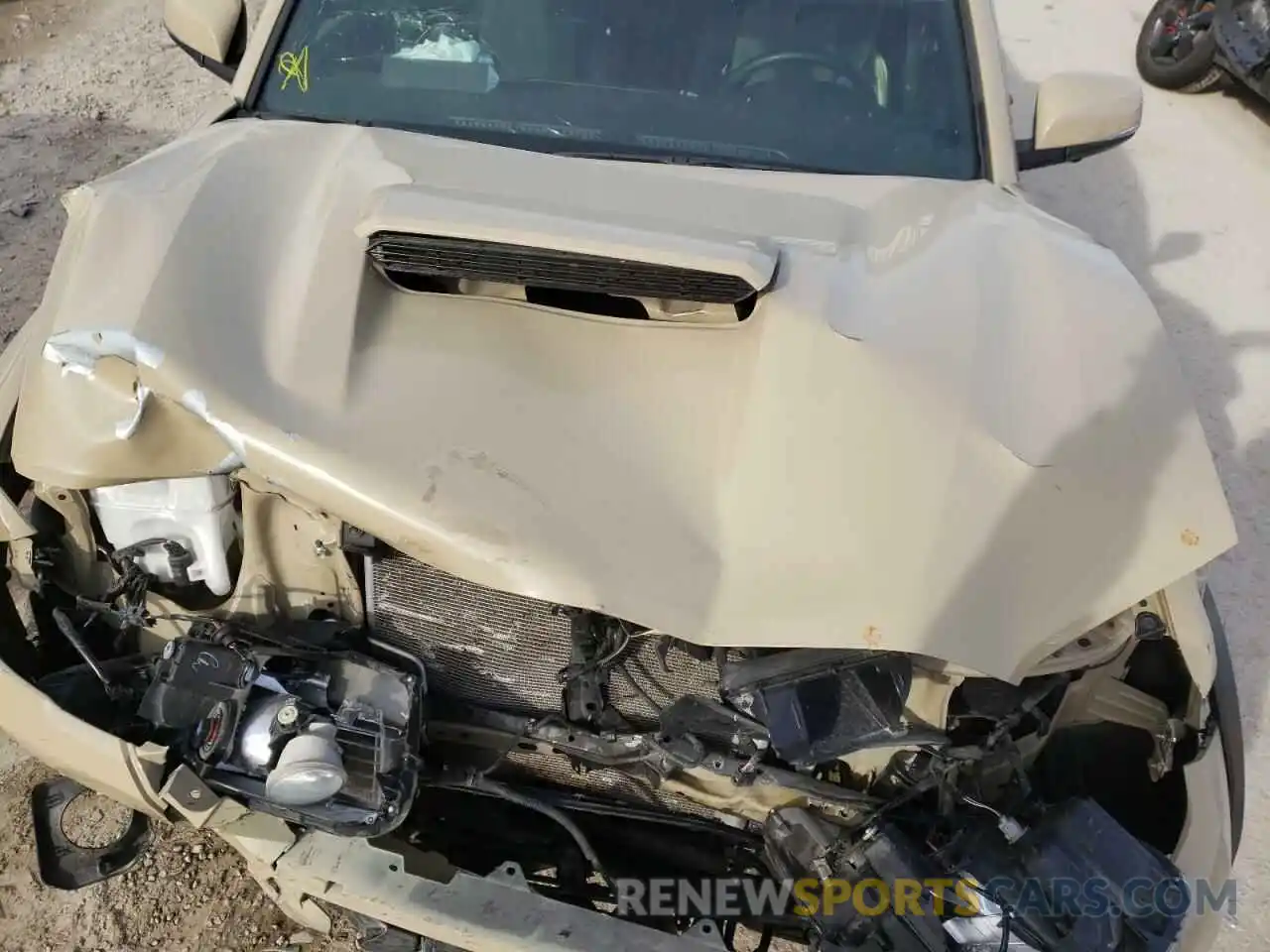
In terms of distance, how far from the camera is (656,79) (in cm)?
249

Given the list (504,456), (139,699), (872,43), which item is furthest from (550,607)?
(872,43)

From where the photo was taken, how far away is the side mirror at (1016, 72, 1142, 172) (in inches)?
104

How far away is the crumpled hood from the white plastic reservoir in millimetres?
141

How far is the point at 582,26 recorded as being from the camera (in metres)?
2.53

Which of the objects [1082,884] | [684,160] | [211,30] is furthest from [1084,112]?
[211,30]

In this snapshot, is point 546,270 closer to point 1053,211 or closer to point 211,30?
point 211,30

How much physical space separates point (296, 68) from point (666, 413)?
4.92ft

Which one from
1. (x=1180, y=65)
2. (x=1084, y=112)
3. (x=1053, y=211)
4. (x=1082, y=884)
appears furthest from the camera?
(x=1180, y=65)

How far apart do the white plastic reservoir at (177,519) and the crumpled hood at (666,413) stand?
141mm

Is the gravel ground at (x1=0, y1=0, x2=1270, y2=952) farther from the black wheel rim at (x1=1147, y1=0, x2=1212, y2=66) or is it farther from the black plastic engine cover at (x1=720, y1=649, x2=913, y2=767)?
the black plastic engine cover at (x1=720, y1=649, x2=913, y2=767)

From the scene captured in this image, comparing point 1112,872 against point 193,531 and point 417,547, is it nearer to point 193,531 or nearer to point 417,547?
point 417,547

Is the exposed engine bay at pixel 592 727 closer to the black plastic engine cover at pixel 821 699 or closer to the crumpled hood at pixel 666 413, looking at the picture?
the black plastic engine cover at pixel 821 699

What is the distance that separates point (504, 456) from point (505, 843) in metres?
0.85

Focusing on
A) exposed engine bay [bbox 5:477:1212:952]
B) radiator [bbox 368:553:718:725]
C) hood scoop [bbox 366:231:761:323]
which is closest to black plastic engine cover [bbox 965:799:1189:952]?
exposed engine bay [bbox 5:477:1212:952]
